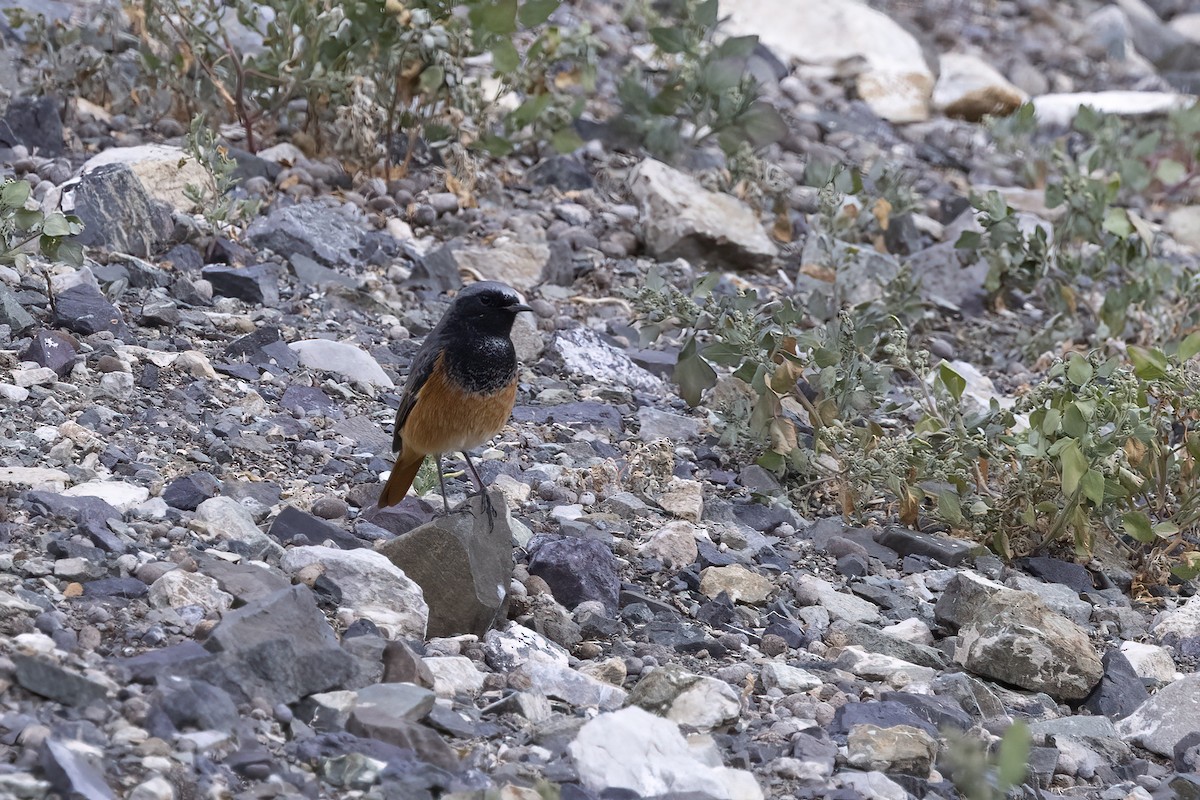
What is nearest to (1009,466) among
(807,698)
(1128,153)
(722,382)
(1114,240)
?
(722,382)

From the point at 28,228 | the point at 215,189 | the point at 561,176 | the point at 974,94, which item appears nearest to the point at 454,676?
the point at 28,228

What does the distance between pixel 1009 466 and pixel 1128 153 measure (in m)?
4.99

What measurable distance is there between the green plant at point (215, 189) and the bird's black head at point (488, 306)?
194cm

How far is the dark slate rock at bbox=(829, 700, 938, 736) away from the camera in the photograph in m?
3.77

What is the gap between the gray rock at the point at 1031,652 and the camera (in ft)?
14.0

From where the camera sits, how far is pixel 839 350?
5.51 meters

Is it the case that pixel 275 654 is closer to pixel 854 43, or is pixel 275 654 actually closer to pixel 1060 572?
pixel 1060 572

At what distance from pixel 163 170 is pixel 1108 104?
7.57 meters

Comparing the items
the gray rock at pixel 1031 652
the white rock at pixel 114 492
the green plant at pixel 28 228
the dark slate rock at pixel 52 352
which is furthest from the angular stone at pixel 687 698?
the green plant at pixel 28 228

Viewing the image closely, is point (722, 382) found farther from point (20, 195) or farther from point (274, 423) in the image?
point (20, 195)

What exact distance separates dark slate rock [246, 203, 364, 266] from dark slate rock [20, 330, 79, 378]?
162 cm

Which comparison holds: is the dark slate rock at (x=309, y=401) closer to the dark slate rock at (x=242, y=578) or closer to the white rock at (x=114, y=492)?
the white rock at (x=114, y=492)

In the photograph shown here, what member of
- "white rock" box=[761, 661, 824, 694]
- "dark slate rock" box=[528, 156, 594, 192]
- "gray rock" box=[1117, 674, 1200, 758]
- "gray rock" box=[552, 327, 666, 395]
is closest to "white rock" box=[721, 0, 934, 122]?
"dark slate rock" box=[528, 156, 594, 192]

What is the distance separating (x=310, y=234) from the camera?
21.8 ft
